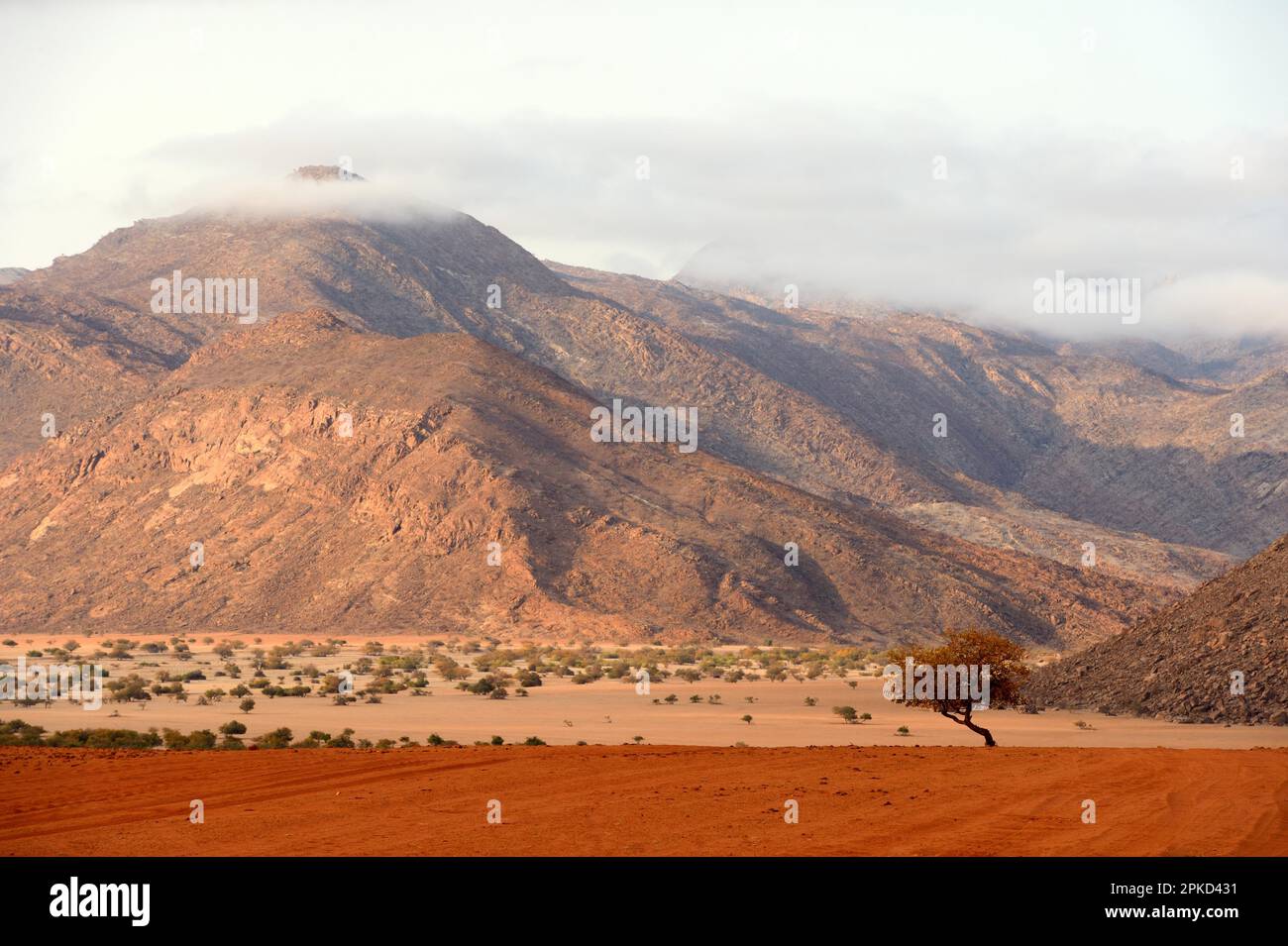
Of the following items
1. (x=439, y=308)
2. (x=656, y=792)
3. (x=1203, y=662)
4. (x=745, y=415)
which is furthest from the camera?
(x=439, y=308)

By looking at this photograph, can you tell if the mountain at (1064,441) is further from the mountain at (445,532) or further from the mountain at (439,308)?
the mountain at (445,532)

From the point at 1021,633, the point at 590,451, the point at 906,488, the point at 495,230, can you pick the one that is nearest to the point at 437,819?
the point at 1021,633

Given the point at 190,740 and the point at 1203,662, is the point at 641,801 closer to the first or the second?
the point at 190,740

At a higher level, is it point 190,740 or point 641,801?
point 190,740

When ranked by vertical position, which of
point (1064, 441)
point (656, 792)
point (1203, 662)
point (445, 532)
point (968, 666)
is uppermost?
point (1064, 441)

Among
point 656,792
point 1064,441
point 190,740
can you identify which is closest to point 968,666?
point 656,792

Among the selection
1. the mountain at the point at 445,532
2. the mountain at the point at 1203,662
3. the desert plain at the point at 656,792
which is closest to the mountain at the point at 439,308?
the mountain at the point at 445,532
